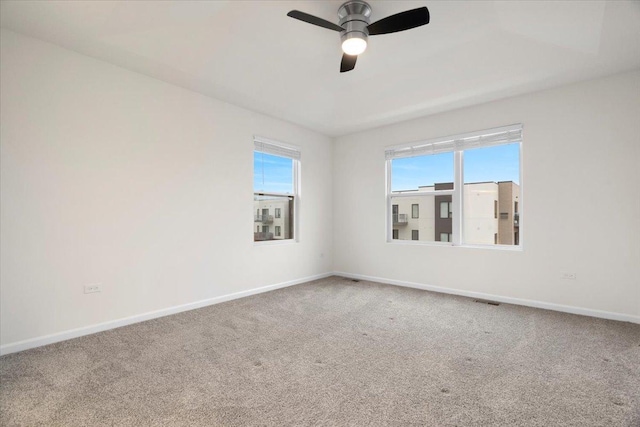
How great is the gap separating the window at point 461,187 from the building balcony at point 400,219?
0.02m

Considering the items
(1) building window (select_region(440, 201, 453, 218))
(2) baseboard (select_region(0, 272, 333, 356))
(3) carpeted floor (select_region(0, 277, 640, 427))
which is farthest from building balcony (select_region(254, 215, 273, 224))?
(1) building window (select_region(440, 201, 453, 218))

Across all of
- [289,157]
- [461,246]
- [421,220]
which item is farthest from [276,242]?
[461,246]

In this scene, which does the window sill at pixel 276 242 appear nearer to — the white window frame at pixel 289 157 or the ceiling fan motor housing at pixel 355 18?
the white window frame at pixel 289 157

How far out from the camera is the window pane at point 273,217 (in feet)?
15.4

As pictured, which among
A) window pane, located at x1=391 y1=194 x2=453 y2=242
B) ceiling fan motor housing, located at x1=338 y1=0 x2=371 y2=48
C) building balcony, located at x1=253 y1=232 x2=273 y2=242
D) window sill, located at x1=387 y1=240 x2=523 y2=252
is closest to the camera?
ceiling fan motor housing, located at x1=338 y1=0 x2=371 y2=48

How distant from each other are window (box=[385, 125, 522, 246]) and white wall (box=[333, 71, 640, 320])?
0.49 ft

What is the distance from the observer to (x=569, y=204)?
12.0 ft

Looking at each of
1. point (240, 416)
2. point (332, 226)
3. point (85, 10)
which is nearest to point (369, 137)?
point (332, 226)

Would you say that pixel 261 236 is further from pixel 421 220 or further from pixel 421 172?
pixel 421 172

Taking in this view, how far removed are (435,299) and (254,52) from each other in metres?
3.77

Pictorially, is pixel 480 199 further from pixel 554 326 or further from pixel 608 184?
pixel 554 326

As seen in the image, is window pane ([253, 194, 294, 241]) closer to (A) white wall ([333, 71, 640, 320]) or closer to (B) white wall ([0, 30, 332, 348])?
(B) white wall ([0, 30, 332, 348])

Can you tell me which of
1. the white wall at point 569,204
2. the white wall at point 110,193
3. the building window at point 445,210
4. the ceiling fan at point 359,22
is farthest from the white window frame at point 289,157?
the ceiling fan at point 359,22

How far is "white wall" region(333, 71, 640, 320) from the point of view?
335 cm
